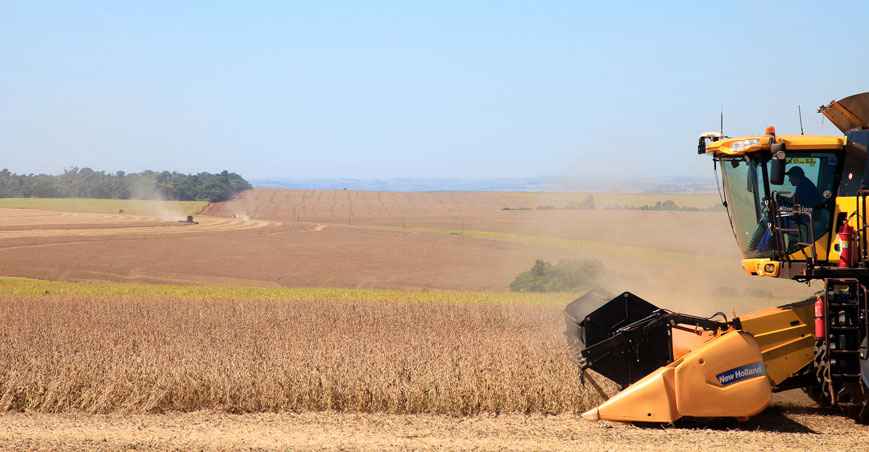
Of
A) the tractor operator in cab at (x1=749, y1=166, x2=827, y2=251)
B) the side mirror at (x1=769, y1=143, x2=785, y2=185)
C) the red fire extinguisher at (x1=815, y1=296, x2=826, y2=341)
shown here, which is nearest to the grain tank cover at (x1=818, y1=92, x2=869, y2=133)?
the tractor operator in cab at (x1=749, y1=166, x2=827, y2=251)

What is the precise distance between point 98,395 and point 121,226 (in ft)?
171

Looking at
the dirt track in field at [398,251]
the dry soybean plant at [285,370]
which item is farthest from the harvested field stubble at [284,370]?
the dirt track in field at [398,251]

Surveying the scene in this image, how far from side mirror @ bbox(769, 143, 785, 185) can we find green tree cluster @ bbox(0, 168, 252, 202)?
83580mm

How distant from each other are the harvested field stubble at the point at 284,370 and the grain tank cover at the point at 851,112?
3949mm

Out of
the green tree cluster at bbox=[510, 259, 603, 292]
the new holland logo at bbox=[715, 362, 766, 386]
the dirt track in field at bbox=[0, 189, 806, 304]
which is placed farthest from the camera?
the green tree cluster at bbox=[510, 259, 603, 292]

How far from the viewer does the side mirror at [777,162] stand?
902 cm

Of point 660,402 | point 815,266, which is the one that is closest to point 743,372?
point 660,402

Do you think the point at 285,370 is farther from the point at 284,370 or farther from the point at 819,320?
the point at 819,320

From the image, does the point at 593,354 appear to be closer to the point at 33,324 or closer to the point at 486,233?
the point at 33,324

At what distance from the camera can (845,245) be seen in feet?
30.1

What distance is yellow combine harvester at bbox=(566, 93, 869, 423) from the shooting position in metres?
8.69

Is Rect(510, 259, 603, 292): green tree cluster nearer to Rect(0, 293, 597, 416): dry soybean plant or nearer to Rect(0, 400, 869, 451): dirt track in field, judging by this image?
Rect(0, 293, 597, 416): dry soybean plant

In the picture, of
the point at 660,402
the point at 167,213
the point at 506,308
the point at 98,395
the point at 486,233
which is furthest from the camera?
the point at 167,213

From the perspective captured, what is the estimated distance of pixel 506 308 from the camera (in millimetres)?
18625
